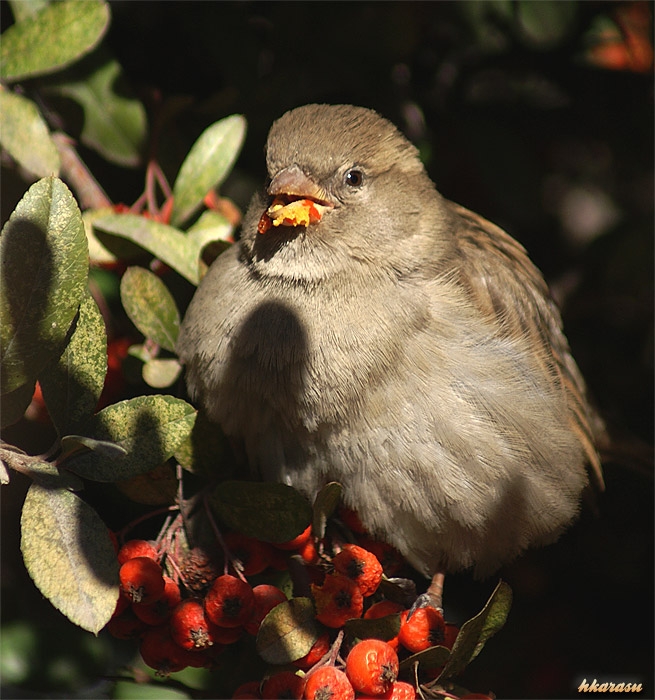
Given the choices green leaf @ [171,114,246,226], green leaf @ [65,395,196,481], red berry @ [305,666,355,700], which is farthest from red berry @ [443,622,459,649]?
green leaf @ [171,114,246,226]

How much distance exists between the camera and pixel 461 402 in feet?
7.51

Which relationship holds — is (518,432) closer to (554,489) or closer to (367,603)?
(554,489)

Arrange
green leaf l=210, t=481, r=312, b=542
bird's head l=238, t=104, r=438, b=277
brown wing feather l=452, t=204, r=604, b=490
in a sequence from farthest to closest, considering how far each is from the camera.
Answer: brown wing feather l=452, t=204, r=604, b=490 < bird's head l=238, t=104, r=438, b=277 < green leaf l=210, t=481, r=312, b=542

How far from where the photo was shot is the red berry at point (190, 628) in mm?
1970

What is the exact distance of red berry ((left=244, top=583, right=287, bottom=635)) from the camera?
2.01m

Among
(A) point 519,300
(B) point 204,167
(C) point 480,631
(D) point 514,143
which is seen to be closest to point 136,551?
(C) point 480,631

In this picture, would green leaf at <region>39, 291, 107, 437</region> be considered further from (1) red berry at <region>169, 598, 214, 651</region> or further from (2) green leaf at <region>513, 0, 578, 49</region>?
(2) green leaf at <region>513, 0, 578, 49</region>

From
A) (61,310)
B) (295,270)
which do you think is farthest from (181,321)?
(61,310)

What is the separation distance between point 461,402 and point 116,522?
1076mm

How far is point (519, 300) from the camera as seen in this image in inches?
106

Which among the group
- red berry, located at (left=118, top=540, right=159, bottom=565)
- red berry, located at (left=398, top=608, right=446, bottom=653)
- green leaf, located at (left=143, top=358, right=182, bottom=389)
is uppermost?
green leaf, located at (left=143, top=358, right=182, bottom=389)

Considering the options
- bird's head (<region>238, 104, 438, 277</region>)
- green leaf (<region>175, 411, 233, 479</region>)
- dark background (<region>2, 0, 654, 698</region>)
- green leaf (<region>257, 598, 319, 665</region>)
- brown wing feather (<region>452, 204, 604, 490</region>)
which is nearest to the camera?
green leaf (<region>257, 598, 319, 665</region>)

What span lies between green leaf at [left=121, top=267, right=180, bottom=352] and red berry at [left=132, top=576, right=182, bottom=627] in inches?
26.5

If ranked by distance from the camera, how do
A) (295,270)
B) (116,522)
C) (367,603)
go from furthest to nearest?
(116,522) → (295,270) → (367,603)
